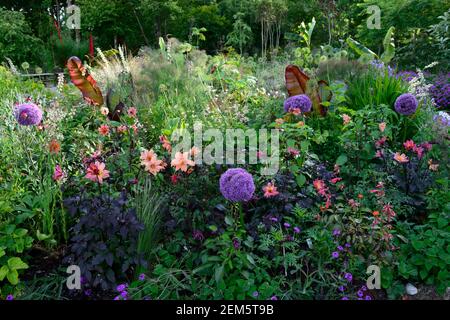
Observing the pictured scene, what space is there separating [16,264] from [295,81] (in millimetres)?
2956

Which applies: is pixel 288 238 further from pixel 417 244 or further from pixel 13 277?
pixel 13 277

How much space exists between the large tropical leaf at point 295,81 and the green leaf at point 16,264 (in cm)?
284

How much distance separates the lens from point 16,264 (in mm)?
2680

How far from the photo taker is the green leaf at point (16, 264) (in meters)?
2.67

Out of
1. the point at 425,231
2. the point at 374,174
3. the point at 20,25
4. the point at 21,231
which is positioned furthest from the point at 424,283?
the point at 20,25

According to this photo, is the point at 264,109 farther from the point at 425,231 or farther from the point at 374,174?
the point at 425,231

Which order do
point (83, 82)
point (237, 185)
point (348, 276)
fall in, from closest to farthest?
1. point (237, 185)
2. point (348, 276)
3. point (83, 82)

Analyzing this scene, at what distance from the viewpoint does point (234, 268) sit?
2707 millimetres

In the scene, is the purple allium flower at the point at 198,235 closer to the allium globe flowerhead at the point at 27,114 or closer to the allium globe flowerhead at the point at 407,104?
the allium globe flowerhead at the point at 27,114

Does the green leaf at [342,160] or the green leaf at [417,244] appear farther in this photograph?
the green leaf at [342,160]

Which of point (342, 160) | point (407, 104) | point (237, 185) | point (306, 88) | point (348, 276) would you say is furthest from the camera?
point (306, 88)

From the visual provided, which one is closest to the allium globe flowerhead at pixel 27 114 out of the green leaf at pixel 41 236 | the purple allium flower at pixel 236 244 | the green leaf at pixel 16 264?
the green leaf at pixel 41 236

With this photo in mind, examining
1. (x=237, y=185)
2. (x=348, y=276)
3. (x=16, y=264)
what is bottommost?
(x=348, y=276)

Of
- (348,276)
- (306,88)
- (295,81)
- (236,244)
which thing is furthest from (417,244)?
(295,81)
